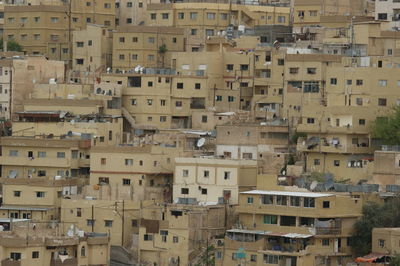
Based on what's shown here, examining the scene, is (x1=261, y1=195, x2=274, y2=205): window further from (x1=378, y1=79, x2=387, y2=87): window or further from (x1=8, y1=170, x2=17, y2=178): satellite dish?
(x1=8, y1=170, x2=17, y2=178): satellite dish

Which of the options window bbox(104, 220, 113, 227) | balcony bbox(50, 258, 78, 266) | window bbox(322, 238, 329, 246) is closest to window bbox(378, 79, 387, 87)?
window bbox(322, 238, 329, 246)

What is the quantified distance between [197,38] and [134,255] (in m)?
17.3

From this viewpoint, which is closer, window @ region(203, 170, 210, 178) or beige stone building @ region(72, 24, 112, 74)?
window @ region(203, 170, 210, 178)

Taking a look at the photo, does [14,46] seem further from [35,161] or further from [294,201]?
[294,201]

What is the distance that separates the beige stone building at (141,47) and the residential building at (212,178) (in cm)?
1122

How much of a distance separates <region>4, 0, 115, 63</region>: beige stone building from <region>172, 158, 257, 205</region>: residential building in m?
16.0

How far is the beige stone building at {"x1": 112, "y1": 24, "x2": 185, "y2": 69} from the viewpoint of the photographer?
73875 millimetres

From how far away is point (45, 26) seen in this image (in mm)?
78438

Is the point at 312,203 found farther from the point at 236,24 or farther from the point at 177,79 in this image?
the point at 236,24

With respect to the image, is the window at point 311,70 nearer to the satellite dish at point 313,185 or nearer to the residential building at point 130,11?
the satellite dish at point 313,185

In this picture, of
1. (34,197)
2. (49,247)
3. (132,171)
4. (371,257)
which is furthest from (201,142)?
(371,257)

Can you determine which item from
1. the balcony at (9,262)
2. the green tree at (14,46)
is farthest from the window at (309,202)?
the green tree at (14,46)

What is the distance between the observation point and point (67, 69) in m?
75.1

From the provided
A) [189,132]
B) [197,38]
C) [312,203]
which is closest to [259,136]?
[189,132]
